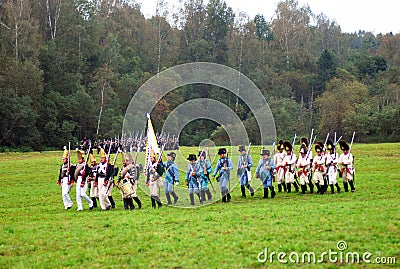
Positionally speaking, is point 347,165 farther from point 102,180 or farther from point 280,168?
point 102,180

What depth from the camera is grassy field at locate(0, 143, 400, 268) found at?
12.4m

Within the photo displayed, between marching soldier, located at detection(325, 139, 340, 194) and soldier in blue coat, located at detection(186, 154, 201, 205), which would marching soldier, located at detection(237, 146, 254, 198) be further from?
marching soldier, located at detection(325, 139, 340, 194)

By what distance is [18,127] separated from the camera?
69.2 m

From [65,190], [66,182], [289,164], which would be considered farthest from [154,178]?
[289,164]

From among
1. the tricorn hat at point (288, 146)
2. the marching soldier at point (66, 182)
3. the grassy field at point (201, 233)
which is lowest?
the grassy field at point (201, 233)

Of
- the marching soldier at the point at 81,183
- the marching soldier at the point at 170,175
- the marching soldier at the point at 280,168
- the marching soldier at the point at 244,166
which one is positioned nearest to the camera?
the marching soldier at the point at 81,183

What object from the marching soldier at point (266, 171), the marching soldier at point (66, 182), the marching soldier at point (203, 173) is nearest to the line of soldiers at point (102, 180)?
the marching soldier at point (66, 182)

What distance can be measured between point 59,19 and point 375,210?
75.3m

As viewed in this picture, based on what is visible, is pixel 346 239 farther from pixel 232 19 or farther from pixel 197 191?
pixel 232 19

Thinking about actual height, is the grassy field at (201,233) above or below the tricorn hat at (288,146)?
below

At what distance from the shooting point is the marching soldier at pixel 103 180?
2127cm

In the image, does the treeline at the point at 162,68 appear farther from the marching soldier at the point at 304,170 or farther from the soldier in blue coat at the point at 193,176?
the soldier in blue coat at the point at 193,176

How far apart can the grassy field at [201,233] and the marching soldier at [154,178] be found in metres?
1.00

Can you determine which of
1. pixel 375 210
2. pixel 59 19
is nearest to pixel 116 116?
pixel 59 19
